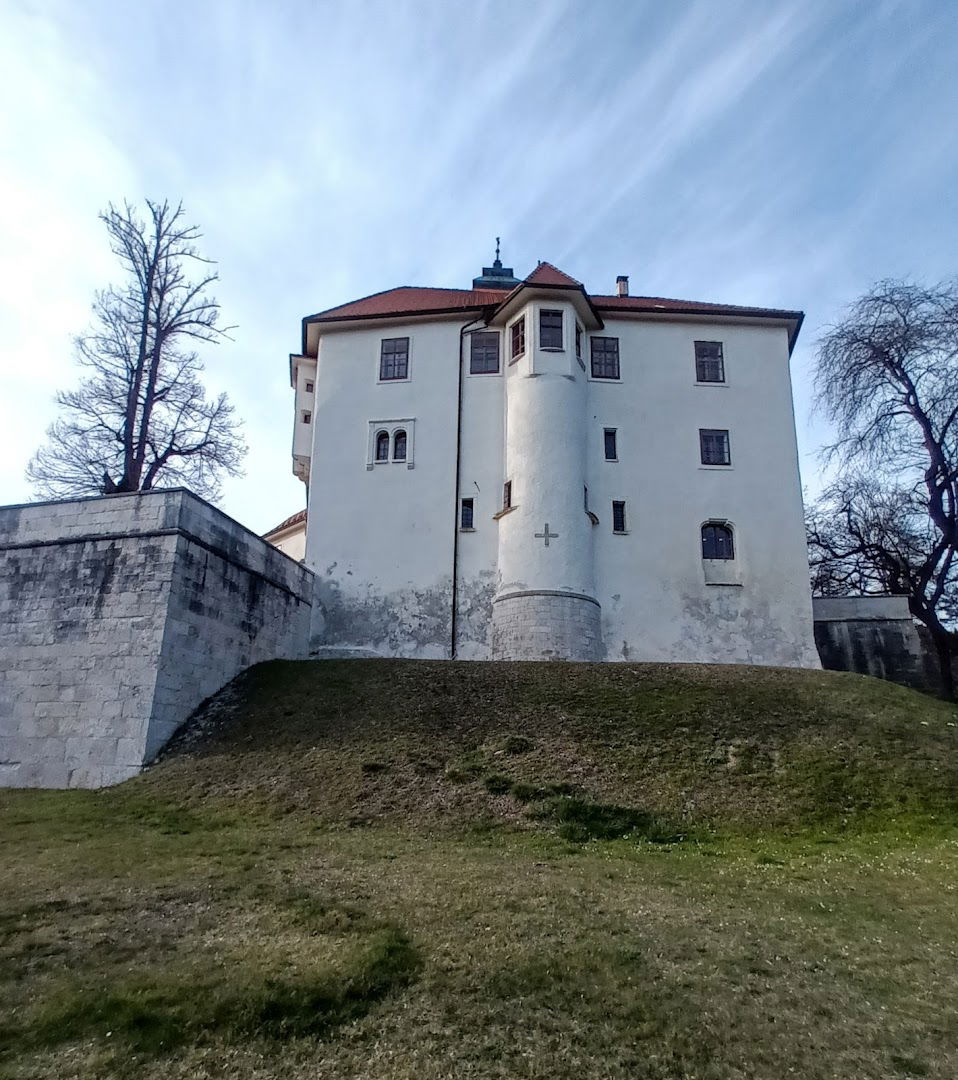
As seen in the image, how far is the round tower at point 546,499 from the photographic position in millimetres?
21891

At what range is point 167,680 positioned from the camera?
15.3 m

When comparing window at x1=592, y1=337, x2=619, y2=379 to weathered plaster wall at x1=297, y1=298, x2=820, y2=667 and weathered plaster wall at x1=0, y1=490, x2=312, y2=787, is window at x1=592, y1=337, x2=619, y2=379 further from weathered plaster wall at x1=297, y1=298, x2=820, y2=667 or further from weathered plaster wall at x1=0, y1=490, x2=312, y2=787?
weathered plaster wall at x1=0, y1=490, x2=312, y2=787

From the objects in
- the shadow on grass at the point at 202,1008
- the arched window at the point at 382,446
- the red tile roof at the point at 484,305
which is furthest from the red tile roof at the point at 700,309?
the shadow on grass at the point at 202,1008

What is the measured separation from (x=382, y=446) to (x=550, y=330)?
605cm

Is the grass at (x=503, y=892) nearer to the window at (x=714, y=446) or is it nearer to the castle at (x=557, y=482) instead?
the castle at (x=557, y=482)

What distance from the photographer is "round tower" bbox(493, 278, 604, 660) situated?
2189cm

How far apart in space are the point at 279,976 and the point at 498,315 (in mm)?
21838

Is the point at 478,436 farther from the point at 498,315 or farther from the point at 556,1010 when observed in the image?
the point at 556,1010

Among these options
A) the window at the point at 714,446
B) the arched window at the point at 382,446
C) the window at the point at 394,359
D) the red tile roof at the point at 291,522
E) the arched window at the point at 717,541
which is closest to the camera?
the arched window at the point at 717,541

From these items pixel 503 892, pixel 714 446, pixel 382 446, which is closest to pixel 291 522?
pixel 382 446

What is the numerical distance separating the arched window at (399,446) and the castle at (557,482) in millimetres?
68

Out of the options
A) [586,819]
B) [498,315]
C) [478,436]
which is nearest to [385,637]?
[478,436]

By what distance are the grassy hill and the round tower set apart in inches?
155

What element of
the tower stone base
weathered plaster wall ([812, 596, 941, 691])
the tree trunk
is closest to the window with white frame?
the tower stone base
